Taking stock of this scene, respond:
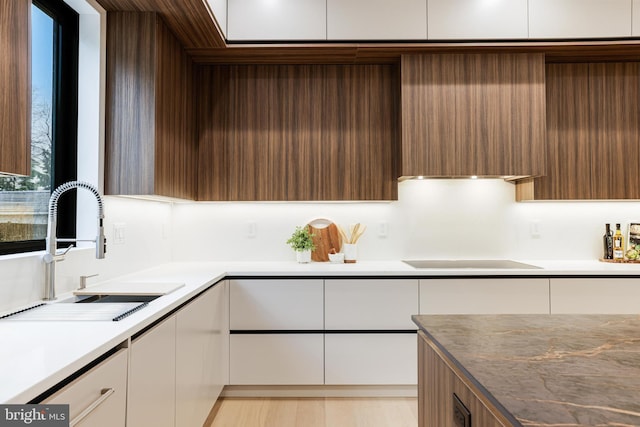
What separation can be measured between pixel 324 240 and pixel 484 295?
1148 millimetres

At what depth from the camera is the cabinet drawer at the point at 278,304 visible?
2.52m

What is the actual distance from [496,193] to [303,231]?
4.98 feet

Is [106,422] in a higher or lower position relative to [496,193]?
lower

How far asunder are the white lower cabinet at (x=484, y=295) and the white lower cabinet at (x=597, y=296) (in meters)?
0.09

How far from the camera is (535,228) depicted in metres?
3.10

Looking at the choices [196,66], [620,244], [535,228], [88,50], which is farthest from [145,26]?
[620,244]

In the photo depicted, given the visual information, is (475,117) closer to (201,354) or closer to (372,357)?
(372,357)

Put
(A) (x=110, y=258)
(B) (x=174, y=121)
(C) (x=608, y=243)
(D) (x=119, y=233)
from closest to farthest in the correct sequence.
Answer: (A) (x=110, y=258), (D) (x=119, y=233), (B) (x=174, y=121), (C) (x=608, y=243)

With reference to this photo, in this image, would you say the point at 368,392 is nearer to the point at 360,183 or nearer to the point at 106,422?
the point at 360,183

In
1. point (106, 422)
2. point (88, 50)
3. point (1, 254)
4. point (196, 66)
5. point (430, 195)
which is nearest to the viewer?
point (106, 422)

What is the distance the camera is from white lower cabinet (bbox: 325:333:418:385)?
252 centimetres

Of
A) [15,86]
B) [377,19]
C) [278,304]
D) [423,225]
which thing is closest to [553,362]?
[15,86]

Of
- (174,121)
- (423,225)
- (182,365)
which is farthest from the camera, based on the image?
(423,225)

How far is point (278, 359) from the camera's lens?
8.28 feet
